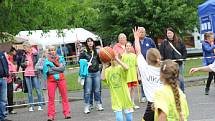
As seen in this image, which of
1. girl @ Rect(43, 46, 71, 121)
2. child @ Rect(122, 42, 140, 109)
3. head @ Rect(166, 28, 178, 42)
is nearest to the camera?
girl @ Rect(43, 46, 71, 121)

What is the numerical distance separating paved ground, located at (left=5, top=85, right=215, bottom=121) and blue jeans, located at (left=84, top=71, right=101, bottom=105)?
1.26 ft

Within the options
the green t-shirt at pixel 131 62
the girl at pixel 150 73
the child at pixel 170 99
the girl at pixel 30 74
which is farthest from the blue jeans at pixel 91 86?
the child at pixel 170 99

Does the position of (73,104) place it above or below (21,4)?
below

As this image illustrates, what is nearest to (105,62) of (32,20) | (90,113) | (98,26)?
(90,113)

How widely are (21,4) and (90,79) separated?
4.76 m

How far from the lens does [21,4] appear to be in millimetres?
16312

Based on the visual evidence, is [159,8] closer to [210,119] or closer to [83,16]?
[83,16]

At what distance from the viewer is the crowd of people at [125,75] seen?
5512 mm

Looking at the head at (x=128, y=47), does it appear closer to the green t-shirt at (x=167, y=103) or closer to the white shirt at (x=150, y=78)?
the white shirt at (x=150, y=78)

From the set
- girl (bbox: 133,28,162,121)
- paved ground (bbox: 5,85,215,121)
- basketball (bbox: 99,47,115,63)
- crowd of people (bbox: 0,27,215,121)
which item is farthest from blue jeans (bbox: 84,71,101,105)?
girl (bbox: 133,28,162,121)

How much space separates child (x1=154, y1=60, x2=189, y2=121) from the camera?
5453mm

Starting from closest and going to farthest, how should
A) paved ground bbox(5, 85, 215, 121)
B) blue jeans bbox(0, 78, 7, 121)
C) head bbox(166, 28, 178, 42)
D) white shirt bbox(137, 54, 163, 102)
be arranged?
white shirt bbox(137, 54, 163, 102), paved ground bbox(5, 85, 215, 121), head bbox(166, 28, 178, 42), blue jeans bbox(0, 78, 7, 121)

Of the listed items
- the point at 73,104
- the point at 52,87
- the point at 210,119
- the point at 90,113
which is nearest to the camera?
the point at 210,119

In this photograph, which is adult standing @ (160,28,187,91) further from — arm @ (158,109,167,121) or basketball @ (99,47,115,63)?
arm @ (158,109,167,121)
